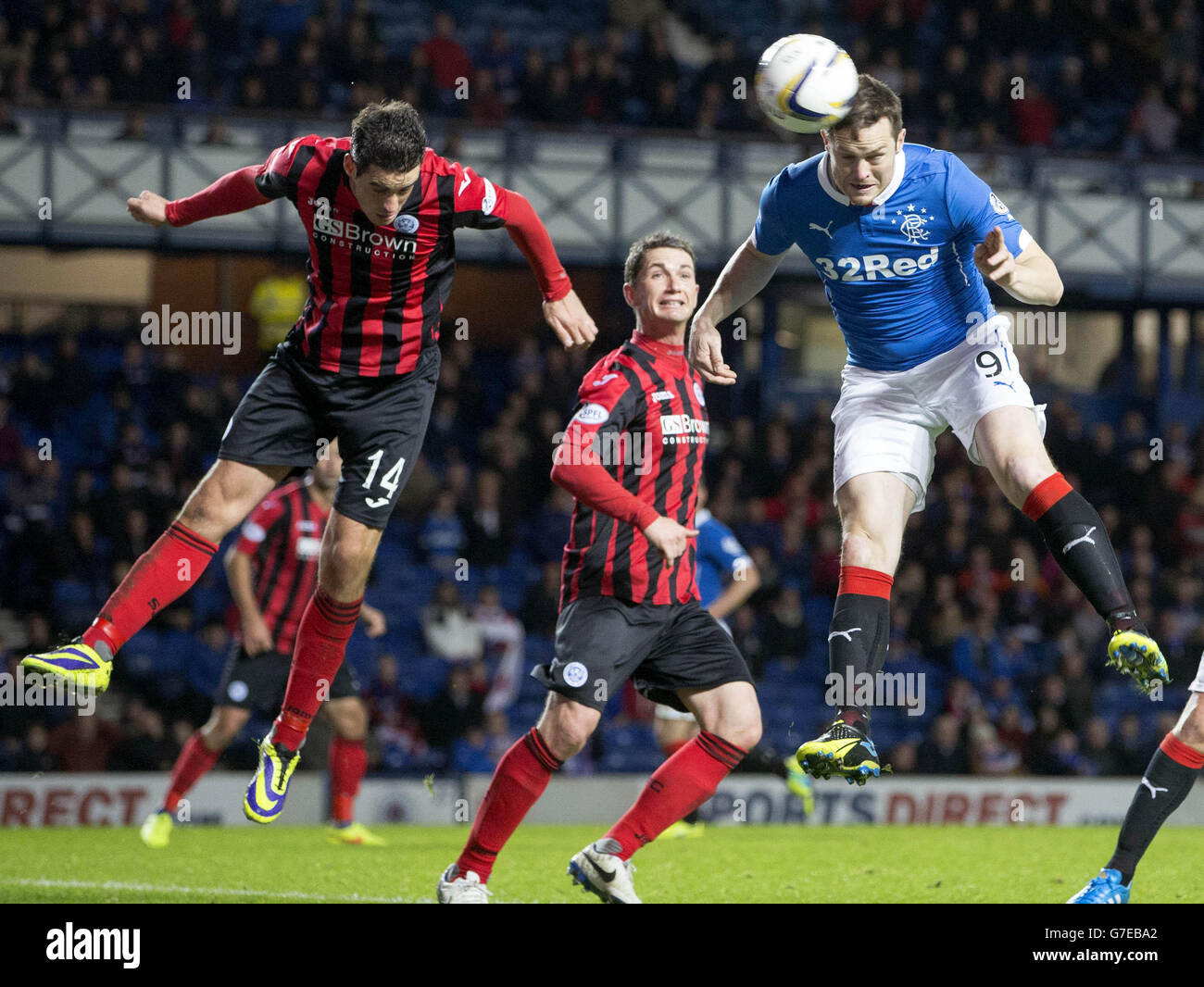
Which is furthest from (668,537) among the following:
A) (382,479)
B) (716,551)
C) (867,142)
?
(716,551)

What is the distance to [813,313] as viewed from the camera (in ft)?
63.5

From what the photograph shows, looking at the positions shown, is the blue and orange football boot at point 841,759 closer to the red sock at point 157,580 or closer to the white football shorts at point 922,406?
the white football shorts at point 922,406

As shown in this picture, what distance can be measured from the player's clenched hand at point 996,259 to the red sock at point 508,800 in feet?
7.73

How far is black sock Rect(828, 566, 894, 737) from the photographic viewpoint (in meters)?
5.39

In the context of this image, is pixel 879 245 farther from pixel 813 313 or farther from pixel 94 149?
pixel 813 313

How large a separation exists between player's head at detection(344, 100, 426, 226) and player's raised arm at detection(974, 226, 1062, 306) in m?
2.01

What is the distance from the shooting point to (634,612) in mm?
6008

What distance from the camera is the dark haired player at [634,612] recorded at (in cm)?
587

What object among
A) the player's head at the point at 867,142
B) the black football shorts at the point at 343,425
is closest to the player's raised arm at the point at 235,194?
the black football shorts at the point at 343,425

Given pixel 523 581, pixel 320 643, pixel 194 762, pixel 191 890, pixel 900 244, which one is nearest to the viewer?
pixel 900 244

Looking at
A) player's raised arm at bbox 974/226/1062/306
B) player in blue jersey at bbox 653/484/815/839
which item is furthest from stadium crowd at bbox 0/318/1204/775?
player's raised arm at bbox 974/226/1062/306

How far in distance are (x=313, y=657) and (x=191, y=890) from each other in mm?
1300

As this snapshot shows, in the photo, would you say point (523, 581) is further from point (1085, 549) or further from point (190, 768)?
point (1085, 549)
